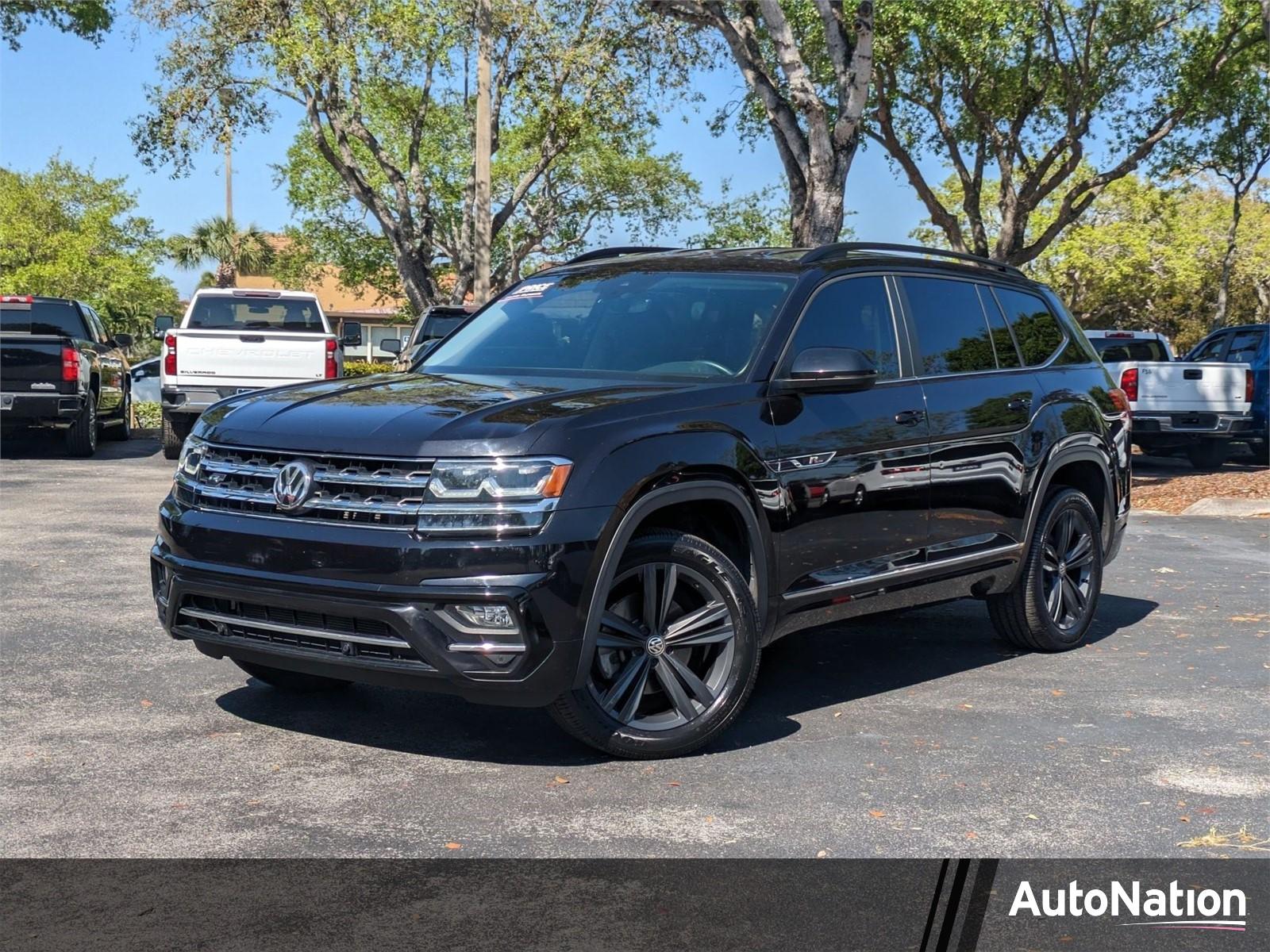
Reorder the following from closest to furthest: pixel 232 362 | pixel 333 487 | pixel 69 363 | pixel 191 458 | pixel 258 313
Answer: pixel 333 487 → pixel 191 458 → pixel 232 362 → pixel 69 363 → pixel 258 313

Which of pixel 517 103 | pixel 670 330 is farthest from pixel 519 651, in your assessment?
pixel 517 103

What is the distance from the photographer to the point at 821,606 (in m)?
6.30

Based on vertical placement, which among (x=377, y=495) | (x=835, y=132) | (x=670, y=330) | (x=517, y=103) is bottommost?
(x=377, y=495)

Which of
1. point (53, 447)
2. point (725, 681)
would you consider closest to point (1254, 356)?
point (53, 447)

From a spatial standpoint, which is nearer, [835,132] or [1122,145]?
[835,132]

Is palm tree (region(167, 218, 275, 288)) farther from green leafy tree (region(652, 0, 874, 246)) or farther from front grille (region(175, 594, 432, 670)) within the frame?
front grille (region(175, 594, 432, 670))

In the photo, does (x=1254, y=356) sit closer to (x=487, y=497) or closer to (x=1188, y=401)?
(x=1188, y=401)

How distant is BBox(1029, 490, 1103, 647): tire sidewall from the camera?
25.3 ft

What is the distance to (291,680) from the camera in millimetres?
6539

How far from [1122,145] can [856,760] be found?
25.5m

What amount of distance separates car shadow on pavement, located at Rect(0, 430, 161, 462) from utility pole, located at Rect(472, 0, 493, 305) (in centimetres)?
589

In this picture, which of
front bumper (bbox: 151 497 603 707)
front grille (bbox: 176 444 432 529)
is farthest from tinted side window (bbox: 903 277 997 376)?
front grille (bbox: 176 444 432 529)

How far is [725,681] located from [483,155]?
20700 mm

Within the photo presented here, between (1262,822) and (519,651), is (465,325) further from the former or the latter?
(1262,822)
